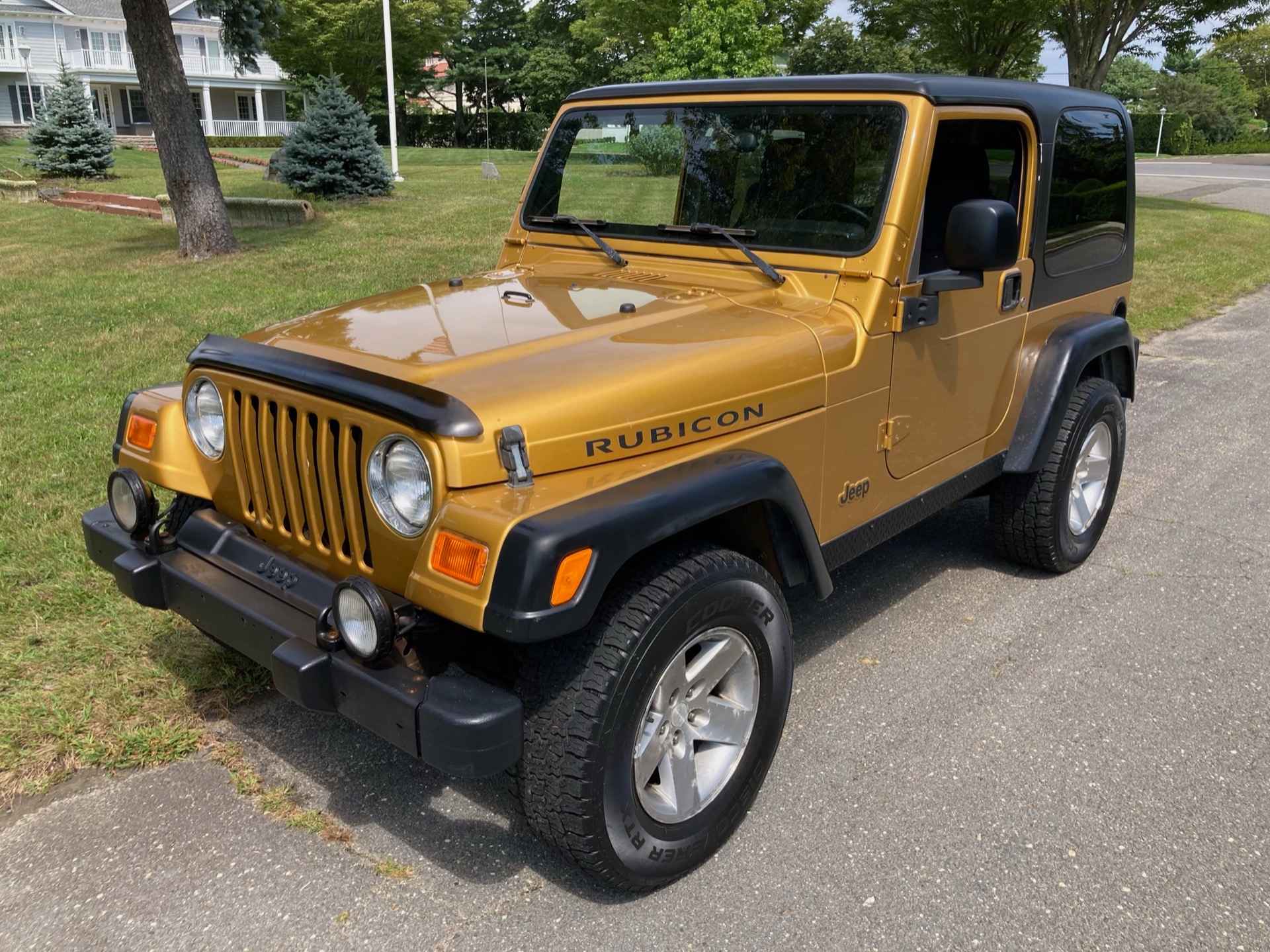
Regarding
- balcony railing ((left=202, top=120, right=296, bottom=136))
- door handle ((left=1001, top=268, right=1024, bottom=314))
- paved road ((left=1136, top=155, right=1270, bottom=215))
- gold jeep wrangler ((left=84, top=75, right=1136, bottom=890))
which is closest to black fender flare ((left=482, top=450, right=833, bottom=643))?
gold jeep wrangler ((left=84, top=75, right=1136, bottom=890))

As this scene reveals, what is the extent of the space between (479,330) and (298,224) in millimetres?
12645

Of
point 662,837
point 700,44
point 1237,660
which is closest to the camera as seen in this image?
point 662,837

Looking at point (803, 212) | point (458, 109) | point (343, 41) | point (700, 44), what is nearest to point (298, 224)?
point (803, 212)

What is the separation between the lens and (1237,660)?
3.79 metres

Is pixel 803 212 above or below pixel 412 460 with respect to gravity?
above

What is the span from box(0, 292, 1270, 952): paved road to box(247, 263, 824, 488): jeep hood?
3.65 ft

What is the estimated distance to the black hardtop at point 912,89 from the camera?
326cm

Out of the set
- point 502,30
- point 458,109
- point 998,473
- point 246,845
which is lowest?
point 246,845

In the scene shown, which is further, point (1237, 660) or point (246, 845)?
point (1237, 660)

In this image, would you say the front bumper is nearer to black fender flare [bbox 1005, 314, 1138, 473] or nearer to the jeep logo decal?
the jeep logo decal

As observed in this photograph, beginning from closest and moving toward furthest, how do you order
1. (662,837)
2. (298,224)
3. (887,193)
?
(662,837) → (887,193) → (298,224)

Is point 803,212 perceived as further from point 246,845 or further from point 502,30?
point 502,30

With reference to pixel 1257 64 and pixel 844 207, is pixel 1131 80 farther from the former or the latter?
pixel 844 207

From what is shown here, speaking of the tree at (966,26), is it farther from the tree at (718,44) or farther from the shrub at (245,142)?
the shrub at (245,142)
